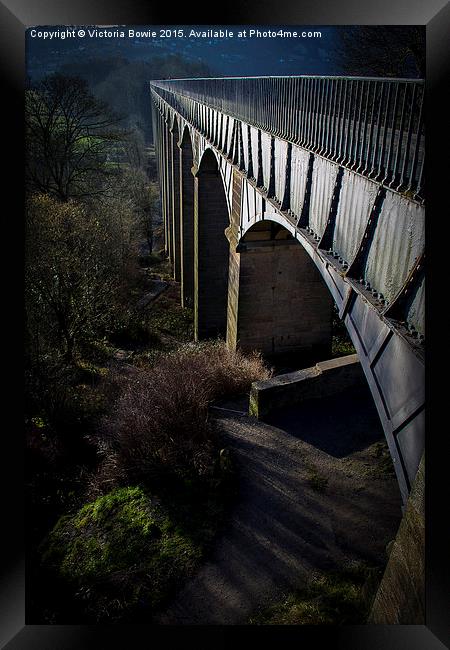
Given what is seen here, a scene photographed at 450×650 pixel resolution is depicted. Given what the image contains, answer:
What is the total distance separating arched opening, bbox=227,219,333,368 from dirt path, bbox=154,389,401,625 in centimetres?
405

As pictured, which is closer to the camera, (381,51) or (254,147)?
(381,51)

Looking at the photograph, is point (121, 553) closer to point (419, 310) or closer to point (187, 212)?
point (419, 310)

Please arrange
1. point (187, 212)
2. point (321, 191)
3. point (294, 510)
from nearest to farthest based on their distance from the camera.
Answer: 1. point (321, 191)
2. point (294, 510)
3. point (187, 212)

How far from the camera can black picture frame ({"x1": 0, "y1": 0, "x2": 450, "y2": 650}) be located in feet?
16.5

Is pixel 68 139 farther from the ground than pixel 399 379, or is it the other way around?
pixel 68 139

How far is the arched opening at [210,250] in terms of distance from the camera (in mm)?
20641

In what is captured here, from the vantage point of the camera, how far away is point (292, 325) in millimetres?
16281

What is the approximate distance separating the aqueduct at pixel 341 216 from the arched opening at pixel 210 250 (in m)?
A: 4.60

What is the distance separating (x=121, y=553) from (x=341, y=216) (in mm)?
6423

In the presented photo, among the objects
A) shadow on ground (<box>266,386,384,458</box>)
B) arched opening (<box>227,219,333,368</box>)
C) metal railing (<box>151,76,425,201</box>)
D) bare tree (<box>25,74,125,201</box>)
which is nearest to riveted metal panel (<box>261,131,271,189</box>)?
metal railing (<box>151,76,425,201</box>)

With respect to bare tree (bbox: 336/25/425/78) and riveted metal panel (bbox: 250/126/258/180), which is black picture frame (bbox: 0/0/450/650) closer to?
bare tree (bbox: 336/25/425/78)

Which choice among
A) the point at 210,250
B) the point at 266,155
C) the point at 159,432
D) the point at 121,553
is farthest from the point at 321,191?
the point at 210,250
